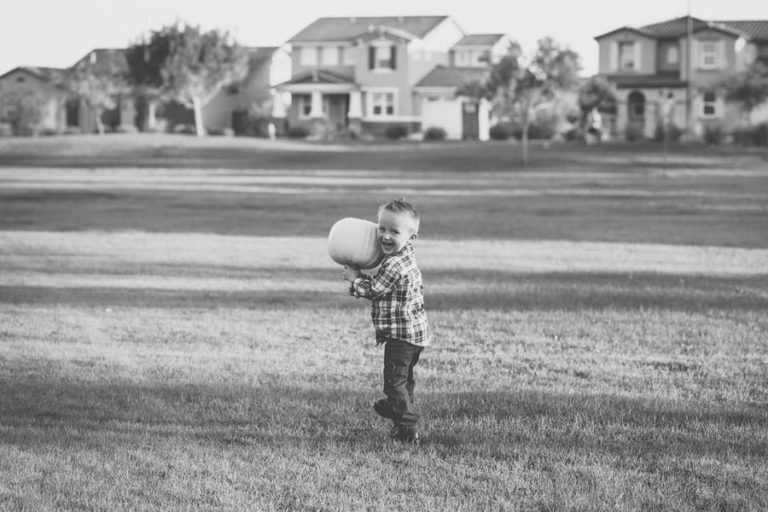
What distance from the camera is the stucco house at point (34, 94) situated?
70750 millimetres

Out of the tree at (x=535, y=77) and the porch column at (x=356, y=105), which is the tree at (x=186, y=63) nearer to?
the porch column at (x=356, y=105)

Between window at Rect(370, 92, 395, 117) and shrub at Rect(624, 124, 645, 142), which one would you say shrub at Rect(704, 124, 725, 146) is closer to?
shrub at Rect(624, 124, 645, 142)

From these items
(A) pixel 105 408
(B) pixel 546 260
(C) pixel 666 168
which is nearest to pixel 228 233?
(B) pixel 546 260

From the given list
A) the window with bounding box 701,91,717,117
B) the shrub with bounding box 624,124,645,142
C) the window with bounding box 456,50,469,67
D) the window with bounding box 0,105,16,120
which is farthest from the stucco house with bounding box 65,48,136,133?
the window with bounding box 701,91,717,117

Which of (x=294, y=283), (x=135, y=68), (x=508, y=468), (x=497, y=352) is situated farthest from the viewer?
(x=135, y=68)

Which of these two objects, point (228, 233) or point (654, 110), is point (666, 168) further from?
point (228, 233)

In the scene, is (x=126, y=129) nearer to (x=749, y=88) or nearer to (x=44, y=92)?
(x=44, y=92)

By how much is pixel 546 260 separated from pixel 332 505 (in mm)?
11401

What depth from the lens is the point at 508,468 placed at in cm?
588

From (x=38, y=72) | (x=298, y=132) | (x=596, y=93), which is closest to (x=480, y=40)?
(x=298, y=132)

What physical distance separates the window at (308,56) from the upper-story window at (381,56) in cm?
513

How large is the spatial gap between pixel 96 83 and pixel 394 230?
65376mm

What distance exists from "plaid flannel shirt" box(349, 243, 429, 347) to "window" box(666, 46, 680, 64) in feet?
189

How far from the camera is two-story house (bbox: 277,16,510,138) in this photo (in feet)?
216
